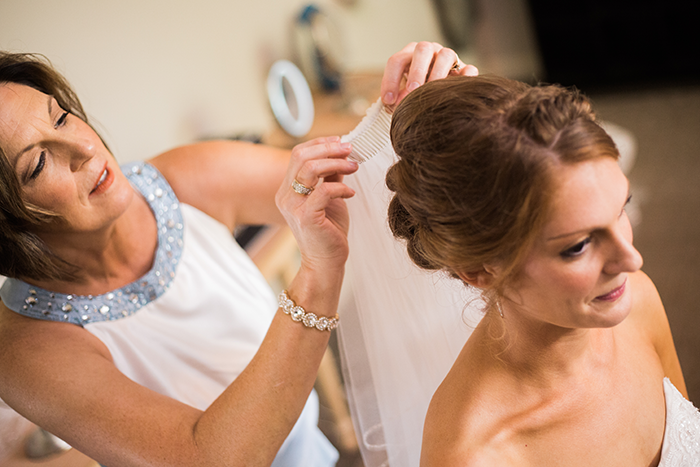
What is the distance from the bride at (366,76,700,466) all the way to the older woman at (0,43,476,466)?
0.16 m

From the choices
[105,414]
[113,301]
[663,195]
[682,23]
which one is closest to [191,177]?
[113,301]

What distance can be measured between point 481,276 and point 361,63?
3.12m

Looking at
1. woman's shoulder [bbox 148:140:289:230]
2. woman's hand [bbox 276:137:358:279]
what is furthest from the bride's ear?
woman's shoulder [bbox 148:140:289:230]

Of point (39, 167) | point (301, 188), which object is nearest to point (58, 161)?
point (39, 167)

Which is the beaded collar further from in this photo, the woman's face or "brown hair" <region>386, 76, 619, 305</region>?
"brown hair" <region>386, 76, 619, 305</region>

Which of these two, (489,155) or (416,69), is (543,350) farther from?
(416,69)

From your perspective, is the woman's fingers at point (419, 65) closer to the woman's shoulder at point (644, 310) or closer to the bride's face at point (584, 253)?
the bride's face at point (584, 253)

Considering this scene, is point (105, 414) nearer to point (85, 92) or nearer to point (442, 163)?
point (442, 163)

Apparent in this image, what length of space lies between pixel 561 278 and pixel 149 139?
1839 mm

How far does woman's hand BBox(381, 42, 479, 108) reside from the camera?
0.99m

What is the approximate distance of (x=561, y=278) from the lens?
81cm

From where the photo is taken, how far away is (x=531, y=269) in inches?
32.6

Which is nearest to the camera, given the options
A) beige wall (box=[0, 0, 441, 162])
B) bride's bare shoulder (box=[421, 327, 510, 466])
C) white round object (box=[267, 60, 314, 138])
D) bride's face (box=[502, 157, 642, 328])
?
bride's face (box=[502, 157, 642, 328])

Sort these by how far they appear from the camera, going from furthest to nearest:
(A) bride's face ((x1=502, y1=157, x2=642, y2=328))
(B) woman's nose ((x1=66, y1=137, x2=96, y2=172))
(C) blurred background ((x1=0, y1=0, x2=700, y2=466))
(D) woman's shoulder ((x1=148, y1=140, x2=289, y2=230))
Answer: (C) blurred background ((x1=0, y1=0, x2=700, y2=466)), (D) woman's shoulder ((x1=148, y1=140, x2=289, y2=230)), (B) woman's nose ((x1=66, y1=137, x2=96, y2=172)), (A) bride's face ((x1=502, y1=157, x2=642, y2=328))
